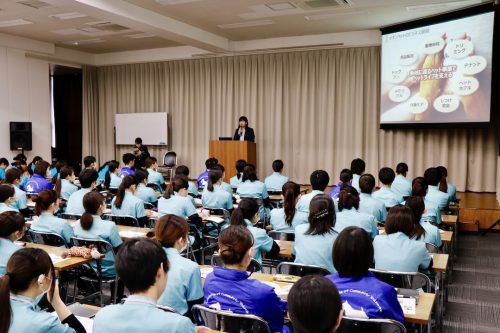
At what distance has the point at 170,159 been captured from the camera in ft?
39.4

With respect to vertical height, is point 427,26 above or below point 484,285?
above

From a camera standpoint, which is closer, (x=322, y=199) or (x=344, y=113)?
(x=322, y=199)

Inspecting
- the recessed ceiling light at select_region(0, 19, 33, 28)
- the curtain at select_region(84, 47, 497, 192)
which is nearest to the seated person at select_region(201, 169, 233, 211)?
the curtain at select_region(84, 47, 497, 192)

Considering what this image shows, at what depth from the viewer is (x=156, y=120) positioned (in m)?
12.5

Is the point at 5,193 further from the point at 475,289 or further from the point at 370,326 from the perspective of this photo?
the point at 475,289

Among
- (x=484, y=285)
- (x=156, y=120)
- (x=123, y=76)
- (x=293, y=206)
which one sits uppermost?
(x=123, y=76)

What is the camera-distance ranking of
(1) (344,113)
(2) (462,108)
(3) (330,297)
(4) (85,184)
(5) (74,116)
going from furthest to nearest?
(5) (74,116)
(1) (344,113)
(2) (462,108)
(4) (85,184)
(3) (330,297)

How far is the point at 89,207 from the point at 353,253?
2.65m

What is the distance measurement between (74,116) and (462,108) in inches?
464

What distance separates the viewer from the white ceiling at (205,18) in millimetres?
7598

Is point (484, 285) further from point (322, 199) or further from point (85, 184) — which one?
point (85, 184)

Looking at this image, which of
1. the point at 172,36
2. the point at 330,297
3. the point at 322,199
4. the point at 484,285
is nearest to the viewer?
the point at 330,297

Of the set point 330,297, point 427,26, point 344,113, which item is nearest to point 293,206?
point 330,297

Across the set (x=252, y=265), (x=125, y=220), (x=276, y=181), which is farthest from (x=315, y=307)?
(x=276, y=181)
